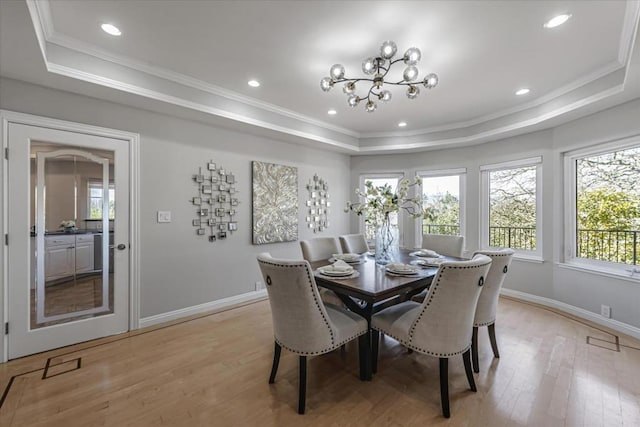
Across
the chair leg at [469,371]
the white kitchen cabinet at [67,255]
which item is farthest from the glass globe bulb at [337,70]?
the white kitchen cabinet at [67,255]

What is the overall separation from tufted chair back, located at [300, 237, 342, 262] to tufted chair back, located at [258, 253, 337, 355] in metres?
1.17

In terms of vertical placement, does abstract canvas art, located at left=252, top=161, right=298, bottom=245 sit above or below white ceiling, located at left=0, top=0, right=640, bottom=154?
below

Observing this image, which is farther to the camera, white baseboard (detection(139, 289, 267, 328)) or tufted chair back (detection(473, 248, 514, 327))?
white baseboard (detection(139, 289, 267, 328))

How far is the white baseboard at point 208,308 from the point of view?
308 cm

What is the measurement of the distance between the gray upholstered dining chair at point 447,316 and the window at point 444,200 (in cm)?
310

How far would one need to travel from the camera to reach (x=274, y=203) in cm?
413

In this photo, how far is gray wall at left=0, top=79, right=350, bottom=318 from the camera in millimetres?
2643

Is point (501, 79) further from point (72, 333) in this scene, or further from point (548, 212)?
point (72, 333)

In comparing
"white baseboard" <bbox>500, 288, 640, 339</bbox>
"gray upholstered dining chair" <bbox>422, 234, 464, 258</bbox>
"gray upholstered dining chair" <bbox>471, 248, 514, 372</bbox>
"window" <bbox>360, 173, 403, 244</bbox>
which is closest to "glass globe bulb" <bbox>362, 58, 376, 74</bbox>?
"gray upholstered dining chair" <bbox>471, 248, 514, 372</bbox>

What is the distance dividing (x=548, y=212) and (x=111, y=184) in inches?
209

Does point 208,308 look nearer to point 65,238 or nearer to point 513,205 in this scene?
point 65,238

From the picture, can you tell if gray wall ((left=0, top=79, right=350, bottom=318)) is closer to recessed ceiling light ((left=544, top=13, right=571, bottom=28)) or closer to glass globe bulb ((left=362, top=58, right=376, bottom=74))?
glass globe bulb ((left=362, top=58, right=376, bottom=74))

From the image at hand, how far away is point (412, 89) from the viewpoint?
7.48ft

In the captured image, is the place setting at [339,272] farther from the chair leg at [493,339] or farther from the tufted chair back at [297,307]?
the chair leg at [493,339]
